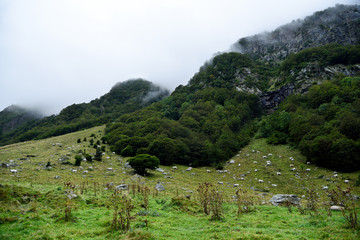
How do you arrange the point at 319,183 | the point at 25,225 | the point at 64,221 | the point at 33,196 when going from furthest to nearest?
Answer: 1. the point at 319,183
2. the point at 33,196
3. the point at 64,221
4. the point at 25,225

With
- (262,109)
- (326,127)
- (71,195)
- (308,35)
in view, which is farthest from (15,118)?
(308,35)

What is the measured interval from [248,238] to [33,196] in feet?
43.4

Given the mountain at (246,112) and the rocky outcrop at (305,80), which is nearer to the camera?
the mountain at (246,112)

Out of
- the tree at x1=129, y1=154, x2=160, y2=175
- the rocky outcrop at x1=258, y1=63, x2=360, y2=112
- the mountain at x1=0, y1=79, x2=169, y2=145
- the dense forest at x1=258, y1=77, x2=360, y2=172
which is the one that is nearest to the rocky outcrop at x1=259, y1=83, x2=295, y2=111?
the rocky outcrop at x1=258, y1=63, x2=360, y2=112

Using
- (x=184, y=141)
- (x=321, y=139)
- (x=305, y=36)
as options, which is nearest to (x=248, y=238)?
(x=321, y=139)

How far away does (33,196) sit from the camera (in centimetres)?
1209

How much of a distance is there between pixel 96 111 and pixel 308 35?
14172 cm

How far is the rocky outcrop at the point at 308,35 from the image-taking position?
320ft

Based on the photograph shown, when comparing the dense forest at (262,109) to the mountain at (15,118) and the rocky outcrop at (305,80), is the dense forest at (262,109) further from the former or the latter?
the mountain at (15,118)

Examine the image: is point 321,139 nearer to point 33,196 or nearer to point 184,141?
point 184,141

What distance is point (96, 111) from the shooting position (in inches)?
4980

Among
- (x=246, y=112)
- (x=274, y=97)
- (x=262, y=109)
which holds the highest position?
(x=274, y=97)

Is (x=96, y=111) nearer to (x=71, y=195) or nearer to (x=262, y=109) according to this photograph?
(x=262, y=109)

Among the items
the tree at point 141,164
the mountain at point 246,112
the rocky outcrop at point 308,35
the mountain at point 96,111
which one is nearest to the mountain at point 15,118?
the mountain at point 96,111
